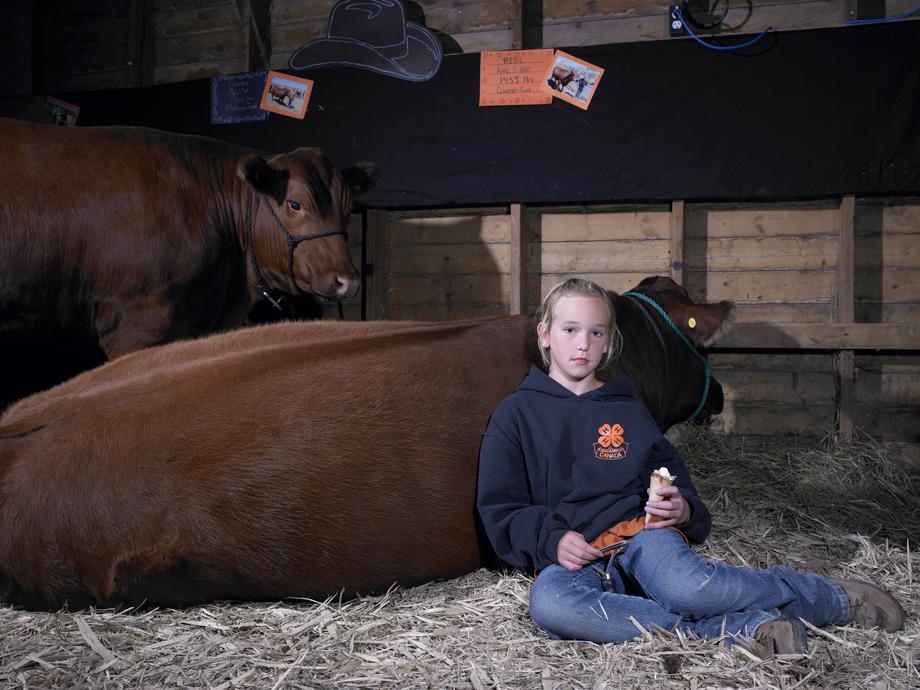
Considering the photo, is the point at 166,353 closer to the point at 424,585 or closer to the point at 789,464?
the point at 424,585

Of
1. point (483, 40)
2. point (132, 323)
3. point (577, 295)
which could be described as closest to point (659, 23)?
point (483, 40)

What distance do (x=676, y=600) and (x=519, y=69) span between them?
4034 millimetres

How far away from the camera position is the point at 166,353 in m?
2.53

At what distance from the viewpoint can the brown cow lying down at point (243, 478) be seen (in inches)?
79.3

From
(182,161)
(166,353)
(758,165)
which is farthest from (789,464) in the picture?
(182,161)

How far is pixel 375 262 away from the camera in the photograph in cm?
554

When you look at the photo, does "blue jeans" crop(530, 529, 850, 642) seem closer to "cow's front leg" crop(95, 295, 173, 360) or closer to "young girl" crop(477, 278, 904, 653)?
"young girl" crop(477, 278, 904, 653)

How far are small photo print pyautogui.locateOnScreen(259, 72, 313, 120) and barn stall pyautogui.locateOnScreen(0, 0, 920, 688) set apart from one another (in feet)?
0.32

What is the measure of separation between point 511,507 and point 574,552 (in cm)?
23

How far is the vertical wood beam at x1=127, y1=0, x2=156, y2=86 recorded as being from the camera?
6098 mm

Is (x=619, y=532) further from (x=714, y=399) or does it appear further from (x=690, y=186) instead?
(x=690, y=186)

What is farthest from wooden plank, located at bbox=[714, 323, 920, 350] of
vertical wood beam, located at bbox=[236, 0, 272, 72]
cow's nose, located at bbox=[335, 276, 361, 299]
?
vertical wood beam, located at bbox=[236, 0, 272, 72]

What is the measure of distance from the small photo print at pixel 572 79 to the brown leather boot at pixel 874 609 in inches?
145

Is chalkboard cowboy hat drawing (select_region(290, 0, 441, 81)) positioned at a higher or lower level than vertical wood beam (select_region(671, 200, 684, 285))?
higher
